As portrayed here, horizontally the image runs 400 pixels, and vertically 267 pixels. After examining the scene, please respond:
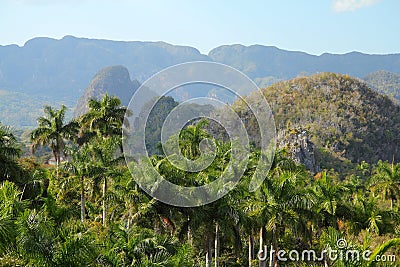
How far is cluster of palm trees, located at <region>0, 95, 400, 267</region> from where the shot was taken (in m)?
9.58

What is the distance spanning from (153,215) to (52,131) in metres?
15.0

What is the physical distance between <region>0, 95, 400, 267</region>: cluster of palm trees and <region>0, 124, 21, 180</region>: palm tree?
48 millimetres

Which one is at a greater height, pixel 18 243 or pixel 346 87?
pixel 346 87

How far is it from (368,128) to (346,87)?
612 inches

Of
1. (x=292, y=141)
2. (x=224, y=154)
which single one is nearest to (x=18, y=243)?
(x=224, y=154)

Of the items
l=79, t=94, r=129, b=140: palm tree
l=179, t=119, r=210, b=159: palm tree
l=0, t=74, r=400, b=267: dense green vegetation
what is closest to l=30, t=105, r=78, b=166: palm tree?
l=0, t=74, r=400, b=267: dense green vegetation

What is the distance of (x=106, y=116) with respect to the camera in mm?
30031

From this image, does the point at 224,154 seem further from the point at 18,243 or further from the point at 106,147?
the point at 18,243

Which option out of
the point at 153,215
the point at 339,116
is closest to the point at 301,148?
the point at 339,116

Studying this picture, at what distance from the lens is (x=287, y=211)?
18094mm

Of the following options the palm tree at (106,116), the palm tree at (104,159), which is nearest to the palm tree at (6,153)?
the palm tree at (104,159)

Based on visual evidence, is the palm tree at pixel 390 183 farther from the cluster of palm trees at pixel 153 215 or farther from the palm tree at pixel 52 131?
the palm tree at pixel 52 131

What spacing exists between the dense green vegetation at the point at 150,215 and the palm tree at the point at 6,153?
0.05 m

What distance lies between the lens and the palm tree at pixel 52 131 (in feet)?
98.7
